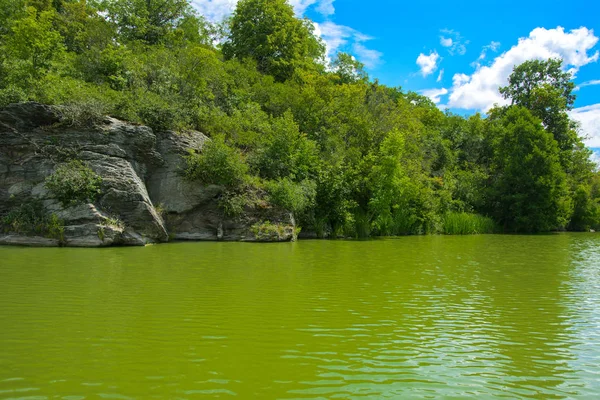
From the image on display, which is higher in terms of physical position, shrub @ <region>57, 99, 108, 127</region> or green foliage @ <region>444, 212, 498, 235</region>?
shrub @ <region>57, 99, 108, 127</region>

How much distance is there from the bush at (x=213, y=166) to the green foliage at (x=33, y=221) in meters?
6.74

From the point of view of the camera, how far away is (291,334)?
5824 mm

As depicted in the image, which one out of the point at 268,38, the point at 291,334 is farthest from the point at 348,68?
the point at 291,334

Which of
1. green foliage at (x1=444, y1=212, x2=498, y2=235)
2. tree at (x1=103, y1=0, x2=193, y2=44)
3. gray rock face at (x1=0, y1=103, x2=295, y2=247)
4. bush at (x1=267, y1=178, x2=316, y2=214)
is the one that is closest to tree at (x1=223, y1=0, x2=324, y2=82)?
tree at (x1=103, y1=0, x2=193, y2=44)

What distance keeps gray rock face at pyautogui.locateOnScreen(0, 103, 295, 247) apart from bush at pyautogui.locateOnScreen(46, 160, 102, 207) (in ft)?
1.12

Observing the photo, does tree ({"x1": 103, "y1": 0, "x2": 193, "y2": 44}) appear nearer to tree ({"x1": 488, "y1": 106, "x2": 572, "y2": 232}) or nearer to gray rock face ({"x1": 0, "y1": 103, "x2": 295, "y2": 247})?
gray rock face ({"x1": 0, "y1": 103, "x2": 295, "y2": 247})

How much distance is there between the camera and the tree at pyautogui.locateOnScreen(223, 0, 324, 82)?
141 ft

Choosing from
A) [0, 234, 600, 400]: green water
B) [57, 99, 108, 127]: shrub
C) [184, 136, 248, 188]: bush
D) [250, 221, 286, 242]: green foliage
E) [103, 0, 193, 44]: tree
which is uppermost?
[103, 0, 193, 44]: tree

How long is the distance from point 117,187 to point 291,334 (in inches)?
620

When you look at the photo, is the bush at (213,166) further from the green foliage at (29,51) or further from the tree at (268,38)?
the tree at (268,38)

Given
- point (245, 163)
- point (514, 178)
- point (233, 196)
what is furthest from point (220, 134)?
point (514, 178)

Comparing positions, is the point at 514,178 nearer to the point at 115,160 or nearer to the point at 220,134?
the point at 220,134

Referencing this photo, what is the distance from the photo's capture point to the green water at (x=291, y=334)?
4195 mm

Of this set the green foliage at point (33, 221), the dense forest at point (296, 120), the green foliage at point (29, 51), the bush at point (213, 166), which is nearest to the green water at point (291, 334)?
the green foliage at point (33, 221)
